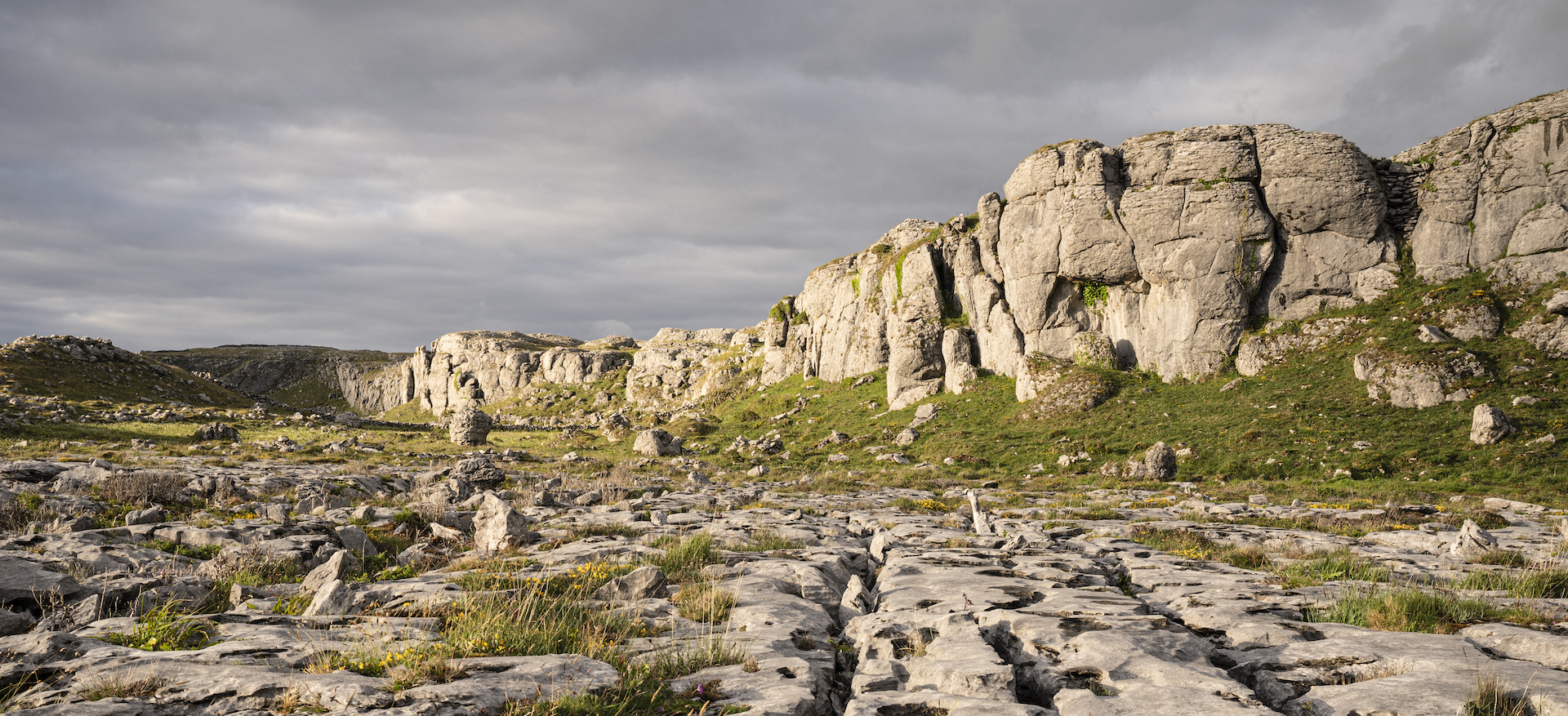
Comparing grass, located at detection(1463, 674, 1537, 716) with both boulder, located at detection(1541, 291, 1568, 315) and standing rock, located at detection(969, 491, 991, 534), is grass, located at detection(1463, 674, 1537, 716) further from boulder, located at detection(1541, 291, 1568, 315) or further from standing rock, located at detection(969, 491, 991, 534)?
boulder, located at detection(1541, 291, 1568, 315)

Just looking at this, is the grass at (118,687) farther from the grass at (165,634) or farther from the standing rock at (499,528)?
the standing rock at (499,528)

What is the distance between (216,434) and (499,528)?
42.6 meters

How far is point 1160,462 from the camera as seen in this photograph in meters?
34.6

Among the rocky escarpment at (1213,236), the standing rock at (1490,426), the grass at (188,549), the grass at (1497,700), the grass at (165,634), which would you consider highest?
the rocky escarpment at (1213,236)

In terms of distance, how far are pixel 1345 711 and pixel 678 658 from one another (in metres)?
6.16

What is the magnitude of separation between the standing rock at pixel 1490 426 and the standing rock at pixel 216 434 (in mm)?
71931

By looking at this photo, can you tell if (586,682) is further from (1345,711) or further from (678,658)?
(1345,711)

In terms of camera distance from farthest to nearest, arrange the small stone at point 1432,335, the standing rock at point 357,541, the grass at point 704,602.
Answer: the small stone at point 1432,335 → the standing rock at point 357,541 → the grass at point 704,602

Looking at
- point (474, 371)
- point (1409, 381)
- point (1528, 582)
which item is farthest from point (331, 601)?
point (474, 371)

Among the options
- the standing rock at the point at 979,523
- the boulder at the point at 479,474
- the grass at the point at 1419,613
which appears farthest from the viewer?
the boulder at the point at 479,474

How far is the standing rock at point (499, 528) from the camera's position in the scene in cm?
1346

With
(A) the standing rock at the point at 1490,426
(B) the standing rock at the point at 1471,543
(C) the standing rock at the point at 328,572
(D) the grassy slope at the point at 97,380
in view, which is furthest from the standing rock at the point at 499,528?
(D) the grassy slope at the point at 97,380

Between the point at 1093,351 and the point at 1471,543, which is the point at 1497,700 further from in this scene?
the point at 1093,351

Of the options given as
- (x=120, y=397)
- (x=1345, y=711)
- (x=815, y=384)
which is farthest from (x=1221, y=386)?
(x=120, y=397)
